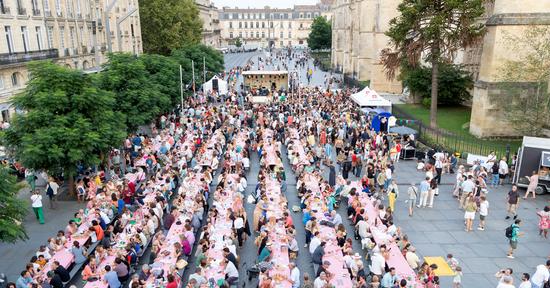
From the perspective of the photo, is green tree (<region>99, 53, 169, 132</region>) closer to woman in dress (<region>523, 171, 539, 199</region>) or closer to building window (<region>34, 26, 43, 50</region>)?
building window (<region>34, 26, 43, 50</region>)

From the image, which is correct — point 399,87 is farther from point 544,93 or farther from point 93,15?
point 93,15

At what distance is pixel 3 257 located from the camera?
13.6 meters

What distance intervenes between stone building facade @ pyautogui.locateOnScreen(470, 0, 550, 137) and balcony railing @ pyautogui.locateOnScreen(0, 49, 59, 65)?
103 feet

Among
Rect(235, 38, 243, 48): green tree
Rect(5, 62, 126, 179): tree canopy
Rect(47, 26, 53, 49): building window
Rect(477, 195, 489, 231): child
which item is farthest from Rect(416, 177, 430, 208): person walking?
Rect(235, 38, 243, 48): green tree

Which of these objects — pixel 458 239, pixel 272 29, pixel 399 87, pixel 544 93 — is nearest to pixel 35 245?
pixel 458 239

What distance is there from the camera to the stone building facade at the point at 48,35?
29.1 metres

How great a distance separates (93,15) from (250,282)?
1561 inches

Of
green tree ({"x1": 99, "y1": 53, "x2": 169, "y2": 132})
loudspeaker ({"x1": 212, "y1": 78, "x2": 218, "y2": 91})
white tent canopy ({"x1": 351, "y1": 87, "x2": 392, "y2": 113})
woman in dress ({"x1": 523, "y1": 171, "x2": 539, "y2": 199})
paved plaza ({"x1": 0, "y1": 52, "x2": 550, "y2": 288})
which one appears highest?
green tree ({"x1": 99, "y1": 53, "x2": 169, "y2": 132})

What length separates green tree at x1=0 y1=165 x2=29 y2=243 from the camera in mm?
10695

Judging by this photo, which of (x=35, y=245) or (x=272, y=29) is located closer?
(x=35, y=245)

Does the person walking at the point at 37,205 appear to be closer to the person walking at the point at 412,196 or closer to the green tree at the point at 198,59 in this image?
the person walking at the point at 412,196

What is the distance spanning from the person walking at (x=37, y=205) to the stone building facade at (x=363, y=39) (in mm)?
33727

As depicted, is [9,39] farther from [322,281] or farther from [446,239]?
[446,239]

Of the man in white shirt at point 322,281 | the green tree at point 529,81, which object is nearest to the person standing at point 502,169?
the green tree at point 529,81
